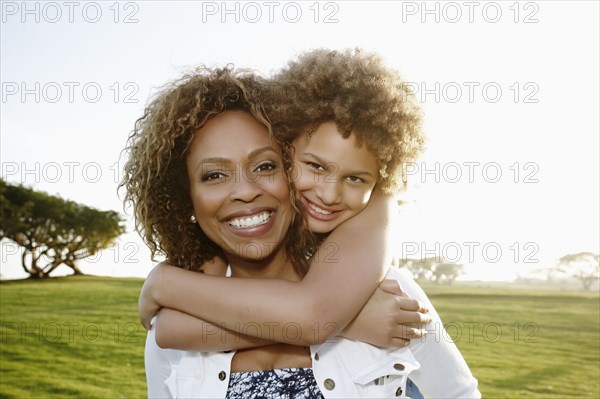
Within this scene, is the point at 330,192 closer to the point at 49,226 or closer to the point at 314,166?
the point at 314,166

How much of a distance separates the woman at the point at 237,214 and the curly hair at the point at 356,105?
0.20 m

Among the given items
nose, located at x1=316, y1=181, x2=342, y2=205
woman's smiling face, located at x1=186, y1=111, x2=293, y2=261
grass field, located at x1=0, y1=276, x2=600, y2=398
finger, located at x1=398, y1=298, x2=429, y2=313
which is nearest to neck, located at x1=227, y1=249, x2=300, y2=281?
woman's smiling face, located at x1=186, y1=111, x2=293, y2=261

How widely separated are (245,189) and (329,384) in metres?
0.94

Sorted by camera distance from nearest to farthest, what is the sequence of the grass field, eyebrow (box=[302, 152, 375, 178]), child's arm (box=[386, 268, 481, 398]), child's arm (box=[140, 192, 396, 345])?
1. child's arm (box=[140, 192, 396, 345])
2. child's arm (box=[386, 268, 481, 398])
3. eyebrow (box=[302, 152, 375, 178])
4. the grass field

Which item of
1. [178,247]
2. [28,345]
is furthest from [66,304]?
[178,247]

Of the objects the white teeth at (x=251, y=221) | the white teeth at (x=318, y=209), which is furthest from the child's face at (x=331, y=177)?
the white teeth at (x=251, y=221)

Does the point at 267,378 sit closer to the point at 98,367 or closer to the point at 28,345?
the point at 98,367

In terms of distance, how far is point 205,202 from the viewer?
273 cm

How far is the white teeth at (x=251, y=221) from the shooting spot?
268 cm

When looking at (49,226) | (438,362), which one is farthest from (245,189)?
(49,226)

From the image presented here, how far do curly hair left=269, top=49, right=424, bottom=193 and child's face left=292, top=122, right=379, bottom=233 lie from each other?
53 mm

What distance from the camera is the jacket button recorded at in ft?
8.34

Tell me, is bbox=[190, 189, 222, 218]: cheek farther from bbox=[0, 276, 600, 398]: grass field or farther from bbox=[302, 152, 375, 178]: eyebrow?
bbox=[0, 276, 600, 398]: grass field

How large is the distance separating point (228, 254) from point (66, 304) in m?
19.4
